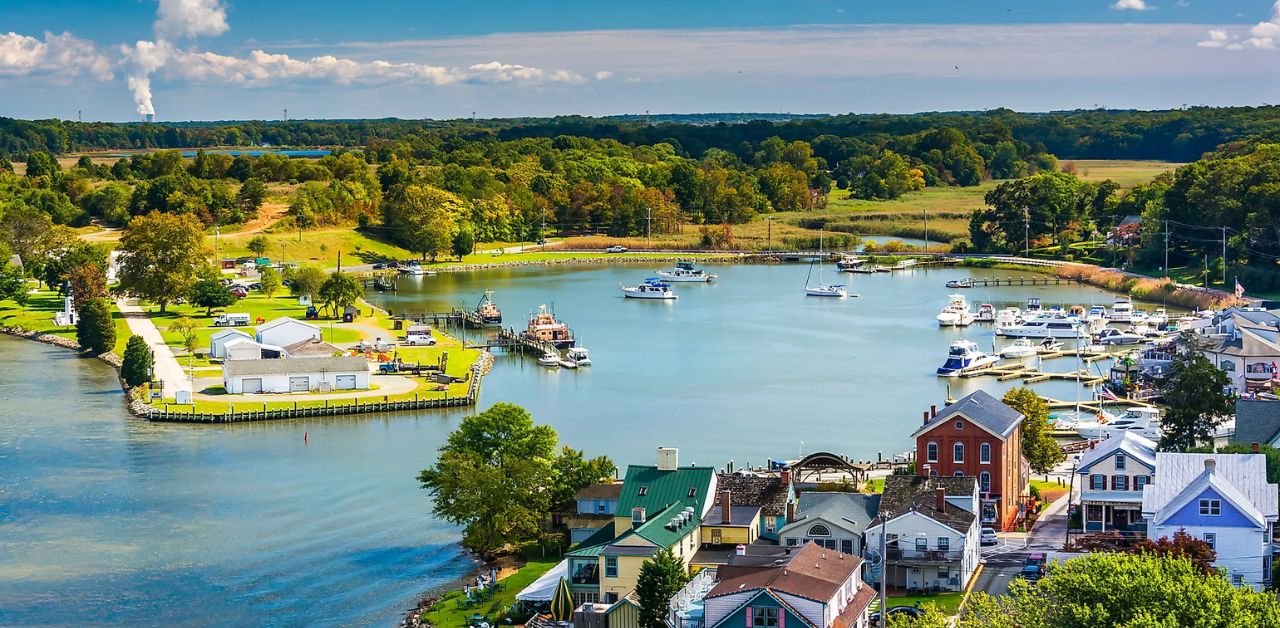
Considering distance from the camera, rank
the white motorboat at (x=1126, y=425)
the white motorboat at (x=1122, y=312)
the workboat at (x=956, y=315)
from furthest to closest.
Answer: the workboat at (x=956, y=315) → the white motorboat at (x=1122, y=312) → the white motorboat at (x=1126, y=425)

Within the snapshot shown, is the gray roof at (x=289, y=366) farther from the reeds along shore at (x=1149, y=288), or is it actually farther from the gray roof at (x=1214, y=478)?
the reeds along shore at (x=1149, y=288)

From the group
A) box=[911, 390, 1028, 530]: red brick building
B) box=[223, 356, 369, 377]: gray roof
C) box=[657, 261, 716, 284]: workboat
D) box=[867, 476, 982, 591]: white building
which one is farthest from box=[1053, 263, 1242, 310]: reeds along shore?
box=[867, 476, 982, 591]: white building

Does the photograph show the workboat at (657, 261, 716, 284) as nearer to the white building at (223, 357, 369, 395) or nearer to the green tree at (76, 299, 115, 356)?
the green tree at (76, 299, 115, 356)

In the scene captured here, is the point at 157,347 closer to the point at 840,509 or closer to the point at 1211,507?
the point at 840,509

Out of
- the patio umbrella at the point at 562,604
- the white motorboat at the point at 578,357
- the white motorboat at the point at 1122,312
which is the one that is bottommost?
the patio umbrella at the point at 562,604

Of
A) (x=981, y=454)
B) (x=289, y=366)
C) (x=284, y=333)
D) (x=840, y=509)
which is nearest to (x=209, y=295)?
(x=284, y=333)

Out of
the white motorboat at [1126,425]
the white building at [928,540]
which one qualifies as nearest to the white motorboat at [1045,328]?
the white motorboat at [1126,425]
